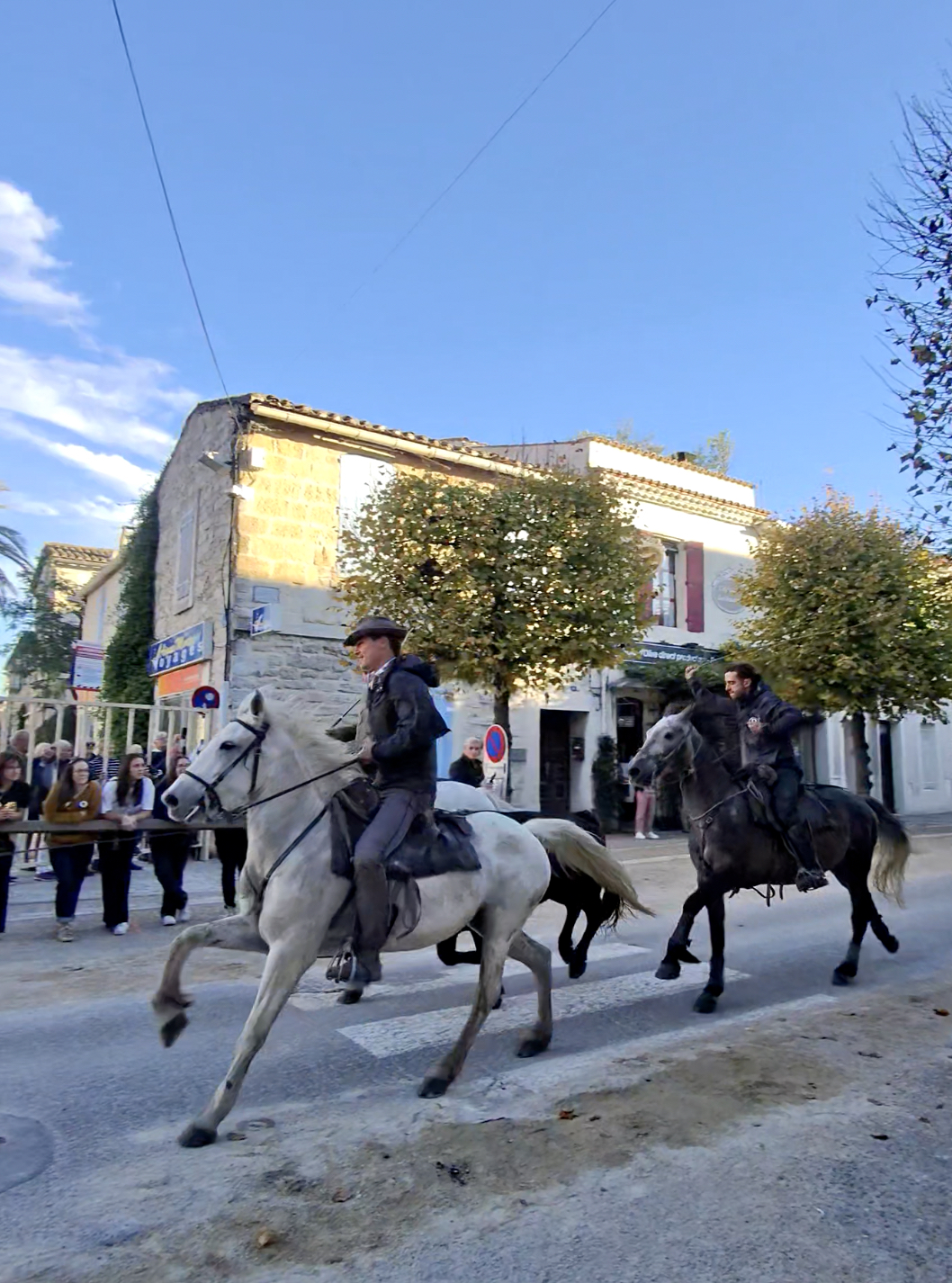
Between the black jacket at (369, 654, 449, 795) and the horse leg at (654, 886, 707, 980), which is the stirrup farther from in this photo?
the horse leg at (654, 886, 707, 980)

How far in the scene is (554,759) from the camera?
21.8 m

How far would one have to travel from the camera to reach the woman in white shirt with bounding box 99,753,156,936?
905 centimetres

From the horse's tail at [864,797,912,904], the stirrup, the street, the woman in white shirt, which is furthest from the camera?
the woman in white shirt

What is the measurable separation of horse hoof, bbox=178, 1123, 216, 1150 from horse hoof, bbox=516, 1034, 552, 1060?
71.5 inches

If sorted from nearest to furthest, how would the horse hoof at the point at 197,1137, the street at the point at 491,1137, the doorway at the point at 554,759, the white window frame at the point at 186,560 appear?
the street at the point at 491,1137
the horse hoof at the point at 197,1137
the white window frame at the point at 186,560
the doorway at the point at 554,759

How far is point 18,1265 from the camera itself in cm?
287

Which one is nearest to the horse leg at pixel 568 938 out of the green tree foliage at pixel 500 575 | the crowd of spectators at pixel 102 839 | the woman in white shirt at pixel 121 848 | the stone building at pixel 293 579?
the crowd of spectators at pixel 102 839

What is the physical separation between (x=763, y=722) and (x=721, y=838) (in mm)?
1042

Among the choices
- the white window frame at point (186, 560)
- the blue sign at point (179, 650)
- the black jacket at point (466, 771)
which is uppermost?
the white window frame at point (186, 560)

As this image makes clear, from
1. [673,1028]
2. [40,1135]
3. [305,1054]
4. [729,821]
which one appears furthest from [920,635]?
[40,1135]

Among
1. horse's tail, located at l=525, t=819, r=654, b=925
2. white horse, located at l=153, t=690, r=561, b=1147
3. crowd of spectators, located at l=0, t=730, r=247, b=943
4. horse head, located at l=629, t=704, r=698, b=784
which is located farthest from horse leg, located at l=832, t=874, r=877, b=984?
crowd of spectators, located at l=0, t=730, r=247, b=943

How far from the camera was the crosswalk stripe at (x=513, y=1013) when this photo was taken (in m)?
5.18

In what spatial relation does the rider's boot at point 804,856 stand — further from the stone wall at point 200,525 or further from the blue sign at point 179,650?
the blue sign at point 179,650

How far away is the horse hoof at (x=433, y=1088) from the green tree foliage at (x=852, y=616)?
15.6m
